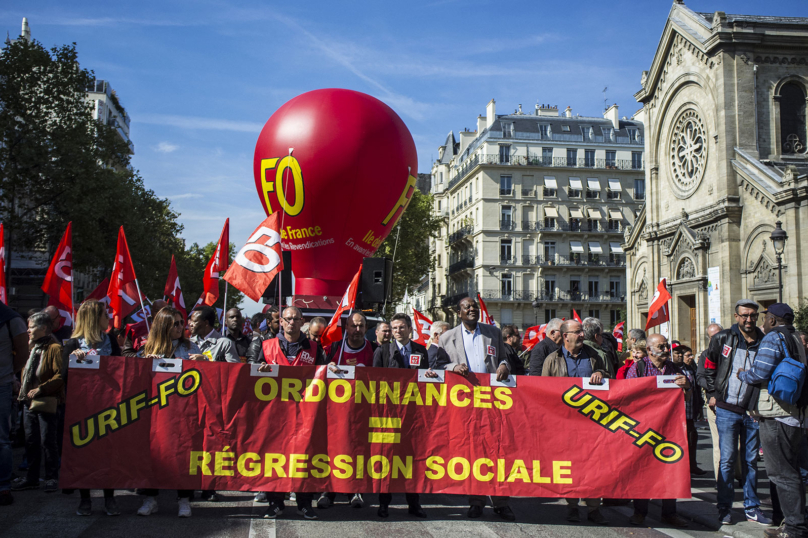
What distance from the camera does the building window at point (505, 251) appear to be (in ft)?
213

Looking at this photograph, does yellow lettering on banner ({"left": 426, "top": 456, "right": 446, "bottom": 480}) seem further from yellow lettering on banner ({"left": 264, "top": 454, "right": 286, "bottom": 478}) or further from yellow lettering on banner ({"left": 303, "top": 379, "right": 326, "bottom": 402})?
yellow lettering on banner ({"left": 264, "top": 454, "right": 286, "bottom": 478})

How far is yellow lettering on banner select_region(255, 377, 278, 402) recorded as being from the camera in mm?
6867

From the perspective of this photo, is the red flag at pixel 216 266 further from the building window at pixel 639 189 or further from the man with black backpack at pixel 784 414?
the building window at pixel 639 189

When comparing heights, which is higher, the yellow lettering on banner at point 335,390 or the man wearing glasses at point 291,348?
the man wearing glasses at point 291,348

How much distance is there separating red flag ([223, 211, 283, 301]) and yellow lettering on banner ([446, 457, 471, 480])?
2792mm

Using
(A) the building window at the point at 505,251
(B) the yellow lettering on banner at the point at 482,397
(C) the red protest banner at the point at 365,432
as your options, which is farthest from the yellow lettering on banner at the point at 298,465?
(A) the building window at the point at 505,251

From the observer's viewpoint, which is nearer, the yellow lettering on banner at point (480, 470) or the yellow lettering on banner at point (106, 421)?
the yellow lettering on banner at point (106, 421)

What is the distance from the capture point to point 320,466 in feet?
22.2

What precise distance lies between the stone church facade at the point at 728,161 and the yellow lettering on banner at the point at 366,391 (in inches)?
1045

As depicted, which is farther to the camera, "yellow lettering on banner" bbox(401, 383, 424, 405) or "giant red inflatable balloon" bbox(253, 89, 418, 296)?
"giant red inflatable balloon" bbox(253, 89, 418, 296)

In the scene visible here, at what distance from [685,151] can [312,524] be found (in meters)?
36.2

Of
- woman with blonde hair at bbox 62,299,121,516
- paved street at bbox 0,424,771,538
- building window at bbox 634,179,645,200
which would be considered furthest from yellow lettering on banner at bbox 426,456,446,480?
building window at bbox 634,179,645,200

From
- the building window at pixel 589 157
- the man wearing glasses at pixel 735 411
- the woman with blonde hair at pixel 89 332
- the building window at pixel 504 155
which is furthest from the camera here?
the building window at pixel 589 157

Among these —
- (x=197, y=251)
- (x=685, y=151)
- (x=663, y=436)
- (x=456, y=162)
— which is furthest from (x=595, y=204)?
(x=663, y=436)
